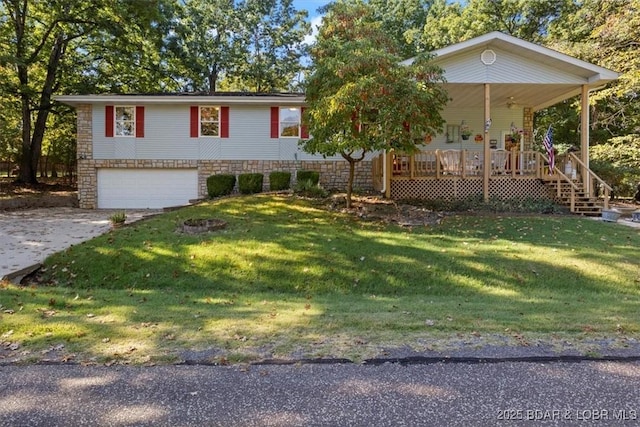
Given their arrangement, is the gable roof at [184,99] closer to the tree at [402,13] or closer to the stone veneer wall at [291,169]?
the stone veneer wall at [291,169]

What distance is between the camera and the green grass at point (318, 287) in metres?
3.87

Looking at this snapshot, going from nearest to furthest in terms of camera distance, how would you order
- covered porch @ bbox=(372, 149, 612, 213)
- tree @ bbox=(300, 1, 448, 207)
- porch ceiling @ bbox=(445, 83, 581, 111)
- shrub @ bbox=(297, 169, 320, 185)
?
tree @ bbox=(300, 1, 448, 207)
covered porch @ bbox=(372, 149, 612, 213)
porch ceiling @ bbox=(445, 83, 581, 111)
shrub @ bbox=(297, 169, 320, 185)

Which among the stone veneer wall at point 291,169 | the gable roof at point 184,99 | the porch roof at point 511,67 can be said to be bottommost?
the stone veneer wall at point 291,169

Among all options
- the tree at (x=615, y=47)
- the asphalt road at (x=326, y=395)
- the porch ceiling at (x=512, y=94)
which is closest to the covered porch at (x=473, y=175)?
the porch ceiling at (x=512, y=94)

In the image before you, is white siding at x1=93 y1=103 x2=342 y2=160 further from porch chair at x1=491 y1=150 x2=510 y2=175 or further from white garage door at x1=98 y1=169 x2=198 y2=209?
porch chair at x1=491 y1=150 x2=510 y2=175

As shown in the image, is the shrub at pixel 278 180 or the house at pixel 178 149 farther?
the house at pixel 178 149

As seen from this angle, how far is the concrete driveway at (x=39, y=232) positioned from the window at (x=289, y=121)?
21.1 feet

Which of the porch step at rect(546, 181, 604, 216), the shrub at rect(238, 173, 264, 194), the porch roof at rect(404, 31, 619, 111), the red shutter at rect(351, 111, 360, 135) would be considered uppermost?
the porch roof at rect(404, 31, 619, 111)

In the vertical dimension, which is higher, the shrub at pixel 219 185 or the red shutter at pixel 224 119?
the red shutter at pixel 224 119

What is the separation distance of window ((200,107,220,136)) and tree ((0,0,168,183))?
20.8 feet

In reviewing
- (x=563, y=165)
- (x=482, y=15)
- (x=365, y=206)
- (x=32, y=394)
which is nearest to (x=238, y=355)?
(x=32, y=394)

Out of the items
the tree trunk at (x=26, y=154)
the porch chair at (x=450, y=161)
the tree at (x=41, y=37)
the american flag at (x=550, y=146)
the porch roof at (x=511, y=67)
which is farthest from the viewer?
the tree trunk at (x=26, y=154)

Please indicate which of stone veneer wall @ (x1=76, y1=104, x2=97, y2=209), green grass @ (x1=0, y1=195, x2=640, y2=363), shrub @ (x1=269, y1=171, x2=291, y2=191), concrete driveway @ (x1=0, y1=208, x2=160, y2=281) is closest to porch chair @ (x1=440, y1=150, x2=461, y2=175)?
green grass @ (x1=0, y1=195, x2=640, y2=363)

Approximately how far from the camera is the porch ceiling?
13.9 metres
